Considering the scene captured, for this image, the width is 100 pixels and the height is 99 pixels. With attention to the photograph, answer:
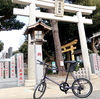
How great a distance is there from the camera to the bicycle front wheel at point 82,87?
3174 millimetres

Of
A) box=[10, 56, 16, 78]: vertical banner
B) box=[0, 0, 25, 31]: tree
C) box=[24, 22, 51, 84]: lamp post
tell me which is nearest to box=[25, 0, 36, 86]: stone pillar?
box=[10, 56, 16, 78]: vertical banner

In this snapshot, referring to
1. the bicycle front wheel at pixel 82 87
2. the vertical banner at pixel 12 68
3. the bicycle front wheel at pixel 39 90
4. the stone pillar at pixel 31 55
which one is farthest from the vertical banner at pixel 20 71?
the bicycle front wheel at pixel 82 87

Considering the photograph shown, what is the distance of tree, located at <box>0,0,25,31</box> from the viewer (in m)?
10.4

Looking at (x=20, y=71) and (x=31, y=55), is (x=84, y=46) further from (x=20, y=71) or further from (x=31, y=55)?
(x=20, y=71)

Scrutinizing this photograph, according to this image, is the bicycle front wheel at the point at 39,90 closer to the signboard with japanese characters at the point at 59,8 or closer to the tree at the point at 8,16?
the signboard with japanese characters at the point at 59,8

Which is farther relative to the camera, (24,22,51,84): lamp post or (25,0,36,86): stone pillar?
(25,0,36,86): stone pillar

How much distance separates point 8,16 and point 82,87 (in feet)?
33.9

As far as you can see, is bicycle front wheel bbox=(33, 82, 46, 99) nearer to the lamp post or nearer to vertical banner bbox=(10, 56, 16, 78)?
the lamp post

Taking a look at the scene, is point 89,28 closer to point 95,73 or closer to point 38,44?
point 95,73

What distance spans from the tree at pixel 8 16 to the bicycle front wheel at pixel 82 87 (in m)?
9.27

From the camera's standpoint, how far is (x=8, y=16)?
11133mm

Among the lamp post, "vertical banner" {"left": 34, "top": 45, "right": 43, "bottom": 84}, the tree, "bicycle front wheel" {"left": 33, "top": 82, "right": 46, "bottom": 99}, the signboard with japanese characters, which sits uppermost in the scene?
the tree

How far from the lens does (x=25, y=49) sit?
2336 cm

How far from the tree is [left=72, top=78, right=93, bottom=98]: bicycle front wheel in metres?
9.27
